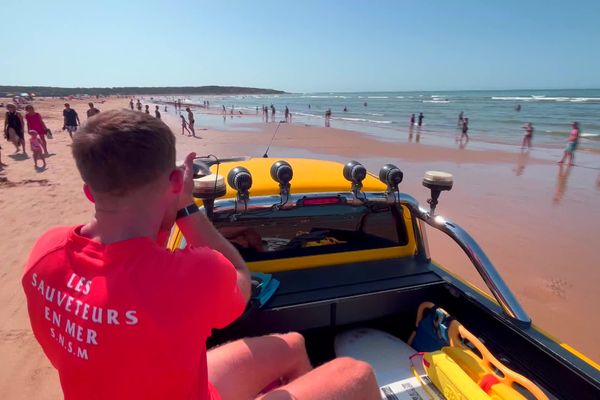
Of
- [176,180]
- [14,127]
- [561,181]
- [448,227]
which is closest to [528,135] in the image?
[561,181]

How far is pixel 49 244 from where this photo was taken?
116 centimetres

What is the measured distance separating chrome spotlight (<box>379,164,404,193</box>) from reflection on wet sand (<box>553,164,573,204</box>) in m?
8.33

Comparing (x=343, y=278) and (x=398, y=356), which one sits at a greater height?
(x=343, y=278)

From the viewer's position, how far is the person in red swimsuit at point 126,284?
1.00 metres

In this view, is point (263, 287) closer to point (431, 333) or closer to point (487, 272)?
point (431, 333)

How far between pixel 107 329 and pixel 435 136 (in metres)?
24.0

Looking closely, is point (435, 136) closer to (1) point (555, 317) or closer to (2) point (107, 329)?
(1) point (555, 317)

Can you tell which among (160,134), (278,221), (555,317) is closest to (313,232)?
(278,221)

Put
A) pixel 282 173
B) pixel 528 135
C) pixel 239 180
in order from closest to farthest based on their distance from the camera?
pixel 239 180
pixel 282 173
pixel 528 135

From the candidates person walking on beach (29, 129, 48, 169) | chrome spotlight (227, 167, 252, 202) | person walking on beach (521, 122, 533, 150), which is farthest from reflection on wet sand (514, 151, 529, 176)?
Answer: person walking on beach (29, 129, 48, 169)

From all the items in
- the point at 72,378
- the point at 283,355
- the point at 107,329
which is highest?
the point at 107,329

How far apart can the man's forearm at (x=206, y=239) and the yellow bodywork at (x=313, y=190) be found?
0.98m

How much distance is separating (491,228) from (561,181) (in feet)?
19.5

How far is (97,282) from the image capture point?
1.01 meters
